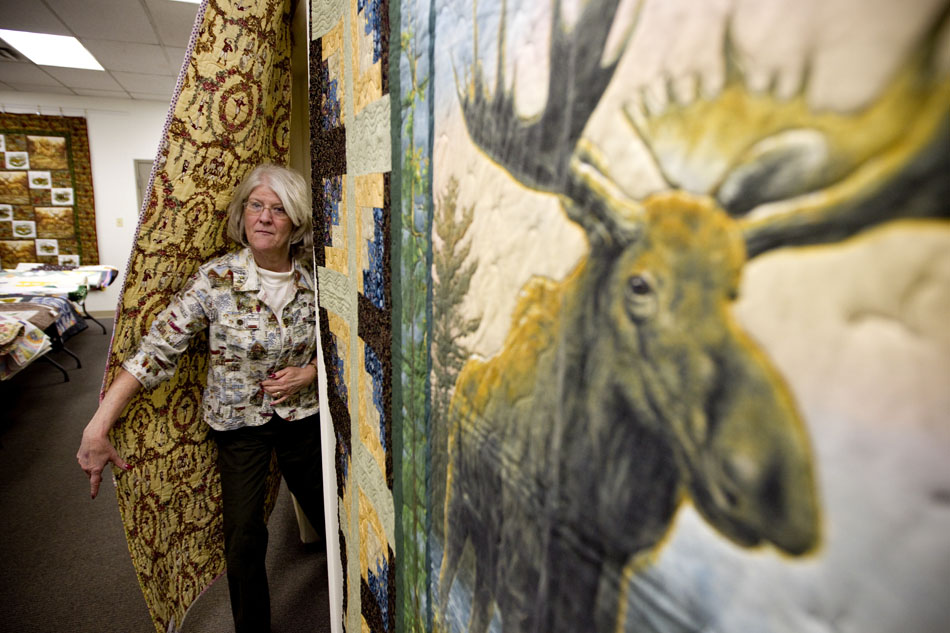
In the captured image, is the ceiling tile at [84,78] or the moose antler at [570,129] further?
the ceiling tile at [84,78]

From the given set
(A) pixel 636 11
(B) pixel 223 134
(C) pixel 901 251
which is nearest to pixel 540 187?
(A) pixel 636 11

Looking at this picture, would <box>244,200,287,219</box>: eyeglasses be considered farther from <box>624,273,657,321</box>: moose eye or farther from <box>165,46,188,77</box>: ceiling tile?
<box>165,46,188,77</box>: ceiling tile

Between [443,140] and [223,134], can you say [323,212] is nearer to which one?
[223,134]

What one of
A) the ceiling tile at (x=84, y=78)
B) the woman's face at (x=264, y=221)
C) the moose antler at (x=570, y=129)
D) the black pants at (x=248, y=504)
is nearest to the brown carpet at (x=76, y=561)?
the black pants at (x=248, y=504)

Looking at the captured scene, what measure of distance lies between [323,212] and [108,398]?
912 millimetres

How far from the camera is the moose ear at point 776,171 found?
0.19 m

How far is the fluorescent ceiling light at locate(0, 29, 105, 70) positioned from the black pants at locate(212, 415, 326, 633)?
206 inches

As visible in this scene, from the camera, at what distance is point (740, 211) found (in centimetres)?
22

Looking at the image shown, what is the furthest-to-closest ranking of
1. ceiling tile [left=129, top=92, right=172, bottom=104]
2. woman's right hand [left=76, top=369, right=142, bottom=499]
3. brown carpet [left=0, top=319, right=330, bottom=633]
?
ceiling tile [left=129, top=92, right=172, bottom=104] < brown carpet [left=0, top=319, right=330, bottom=633] < woman's right hand [left=76, top=369, right=142, bottom=499]

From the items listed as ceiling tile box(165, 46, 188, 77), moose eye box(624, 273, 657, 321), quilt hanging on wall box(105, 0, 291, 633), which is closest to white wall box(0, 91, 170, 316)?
ceiling tile box(165, 46, 188, 77)

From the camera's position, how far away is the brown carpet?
79.4 inches

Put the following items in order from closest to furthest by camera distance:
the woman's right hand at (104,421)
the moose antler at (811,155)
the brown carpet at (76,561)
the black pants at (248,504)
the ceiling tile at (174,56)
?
the moose antler at (811,155) → the woman's right hand at (104,421) → the black pants at (248,504) → the brown carpet at (76,561) → the ceiling tile at (174,56)

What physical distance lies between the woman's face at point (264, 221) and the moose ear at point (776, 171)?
154 centimetres

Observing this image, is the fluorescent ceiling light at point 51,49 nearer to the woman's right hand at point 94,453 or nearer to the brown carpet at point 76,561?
the brown carpet at point 76,561
